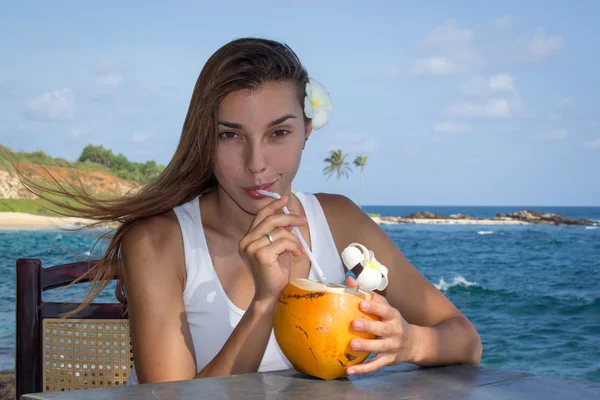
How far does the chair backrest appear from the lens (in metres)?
1.67

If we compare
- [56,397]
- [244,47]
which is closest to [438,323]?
[244,47]

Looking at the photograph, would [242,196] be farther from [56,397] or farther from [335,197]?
[56,397]

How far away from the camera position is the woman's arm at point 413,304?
127 centimetres

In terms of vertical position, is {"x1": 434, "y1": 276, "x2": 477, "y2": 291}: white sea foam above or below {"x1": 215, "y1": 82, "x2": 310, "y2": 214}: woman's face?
below

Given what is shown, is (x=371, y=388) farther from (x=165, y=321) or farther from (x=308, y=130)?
(x=308, y=130)

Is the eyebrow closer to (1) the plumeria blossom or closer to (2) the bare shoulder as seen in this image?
(2) the bare shoulder

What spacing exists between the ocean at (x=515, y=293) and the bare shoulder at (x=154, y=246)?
27 cm

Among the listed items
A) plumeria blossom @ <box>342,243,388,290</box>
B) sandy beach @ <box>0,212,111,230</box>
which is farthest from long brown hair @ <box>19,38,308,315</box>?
sandy beach @ <box>0,212,111,230</box>

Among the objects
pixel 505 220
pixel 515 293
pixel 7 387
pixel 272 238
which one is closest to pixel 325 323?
pixel 272 238

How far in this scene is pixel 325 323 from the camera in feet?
3.34

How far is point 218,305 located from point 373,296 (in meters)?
0.62

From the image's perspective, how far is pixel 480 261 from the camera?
20891mm

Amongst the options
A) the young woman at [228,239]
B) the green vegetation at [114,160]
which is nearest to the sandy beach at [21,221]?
the green vegetation at [114,160]

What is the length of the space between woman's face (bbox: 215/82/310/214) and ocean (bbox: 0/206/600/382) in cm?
54
